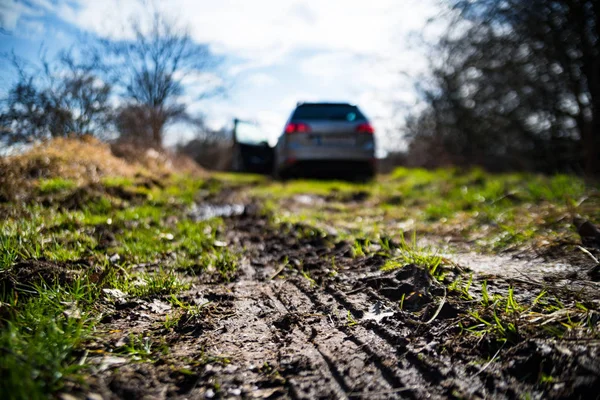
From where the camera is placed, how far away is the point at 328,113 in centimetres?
736

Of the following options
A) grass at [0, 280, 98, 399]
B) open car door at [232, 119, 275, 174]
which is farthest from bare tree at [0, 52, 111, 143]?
open car door at [232, 119, 275, 174]

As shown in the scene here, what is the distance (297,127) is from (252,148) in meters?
5.16

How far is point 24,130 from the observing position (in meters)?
4.09

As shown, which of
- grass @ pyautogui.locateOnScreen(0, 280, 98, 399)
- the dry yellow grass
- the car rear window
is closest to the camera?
grass @ pyautogui.locateOnScreen(0, 280, 98, 399)

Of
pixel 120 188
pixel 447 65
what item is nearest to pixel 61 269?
pixel 120 188

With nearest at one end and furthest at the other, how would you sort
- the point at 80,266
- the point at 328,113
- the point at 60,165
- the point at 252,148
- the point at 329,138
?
the point at 80,266 → the point at 60,165 → the point at 329,138 → the point at 328,113 → the point at 252,148

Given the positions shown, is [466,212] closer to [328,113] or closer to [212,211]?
[212,211]

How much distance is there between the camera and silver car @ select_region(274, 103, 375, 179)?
23.3 feet

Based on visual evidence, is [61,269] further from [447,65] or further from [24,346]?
[447,65]

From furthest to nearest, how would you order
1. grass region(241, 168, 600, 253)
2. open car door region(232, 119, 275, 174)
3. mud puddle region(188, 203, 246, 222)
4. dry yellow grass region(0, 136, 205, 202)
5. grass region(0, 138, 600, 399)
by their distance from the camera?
open car door region(232, 119, 275, 174) < mud puddle region(188, 203, 246, 222) < dry yellow grass region(0, 136, 205, 202) < grass region(241, 168, 600, 253) < grass region(0, 138, 600, 399)

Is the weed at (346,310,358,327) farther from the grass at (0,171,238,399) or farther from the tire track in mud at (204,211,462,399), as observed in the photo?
the grass at (0,171,238,399)

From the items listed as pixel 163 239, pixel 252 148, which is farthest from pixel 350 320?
pixel 252 148

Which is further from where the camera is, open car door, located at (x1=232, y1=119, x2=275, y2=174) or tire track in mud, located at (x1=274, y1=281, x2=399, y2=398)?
open car door, located at (x1=232, y1=119, x2=275, y2=174)

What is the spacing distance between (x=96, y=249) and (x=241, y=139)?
9.83 meters
